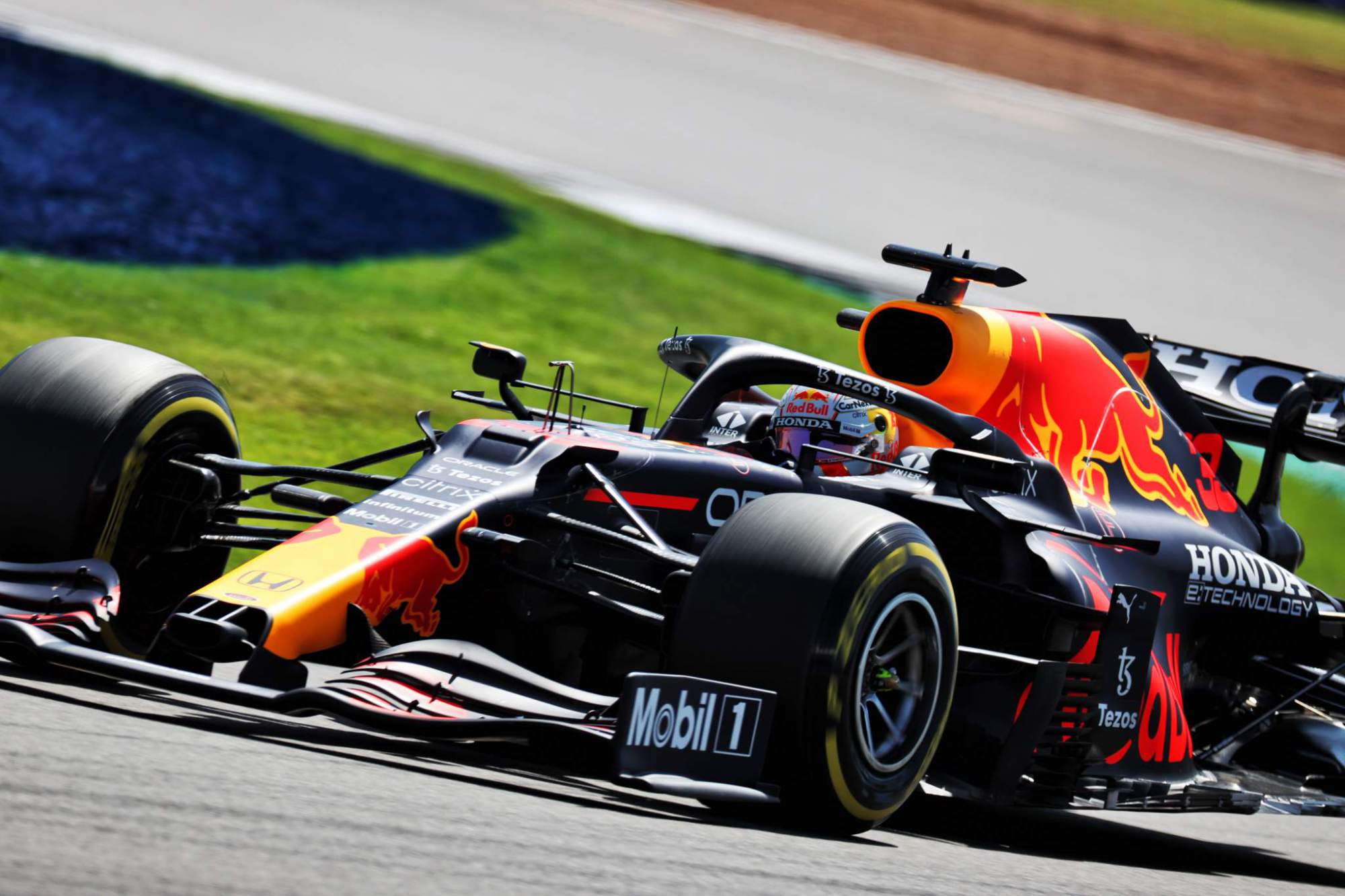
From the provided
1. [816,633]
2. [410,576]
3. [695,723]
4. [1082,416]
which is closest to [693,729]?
[695,723]

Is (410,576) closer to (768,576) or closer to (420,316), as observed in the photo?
(768,576)

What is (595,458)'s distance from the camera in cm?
541

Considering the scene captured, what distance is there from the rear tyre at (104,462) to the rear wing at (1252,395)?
4.19 meters

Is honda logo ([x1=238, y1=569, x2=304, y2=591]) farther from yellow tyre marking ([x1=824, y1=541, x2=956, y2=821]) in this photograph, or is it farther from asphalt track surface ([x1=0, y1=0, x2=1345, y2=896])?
yellow tyre marking ([x1=824, y1=541, x2=956, y2=821])

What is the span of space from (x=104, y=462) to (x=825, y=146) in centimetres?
1407

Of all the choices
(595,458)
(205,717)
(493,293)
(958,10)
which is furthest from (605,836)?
(958,10)

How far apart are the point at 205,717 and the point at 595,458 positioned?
1408 mm

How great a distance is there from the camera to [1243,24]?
2503 cm

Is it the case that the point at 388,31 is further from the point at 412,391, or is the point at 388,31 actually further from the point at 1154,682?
the point at 1154,682

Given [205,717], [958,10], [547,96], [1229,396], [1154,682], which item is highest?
[958,10]

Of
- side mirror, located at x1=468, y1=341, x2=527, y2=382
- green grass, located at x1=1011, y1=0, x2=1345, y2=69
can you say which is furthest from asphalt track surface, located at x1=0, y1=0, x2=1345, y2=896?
green grass, located at x1=1011, y1=0, x2=1345, y2=69

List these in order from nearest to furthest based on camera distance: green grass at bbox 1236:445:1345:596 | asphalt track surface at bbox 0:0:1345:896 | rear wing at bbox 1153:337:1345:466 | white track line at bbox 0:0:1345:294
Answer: asphalt track surface at bbox 0:0:1345:896 → rear wing at bbox 1153:337:1345:466 → green grass at bbox 1236:445:1345:596 → white track line at bbox 0:0:1345:294

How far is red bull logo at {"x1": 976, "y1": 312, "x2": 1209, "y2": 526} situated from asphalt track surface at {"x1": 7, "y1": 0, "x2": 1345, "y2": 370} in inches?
338

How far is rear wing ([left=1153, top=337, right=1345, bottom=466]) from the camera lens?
7695 mm
